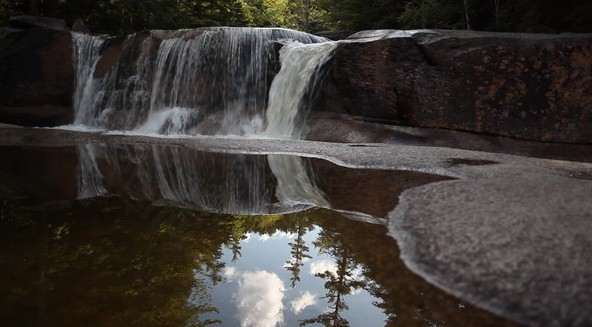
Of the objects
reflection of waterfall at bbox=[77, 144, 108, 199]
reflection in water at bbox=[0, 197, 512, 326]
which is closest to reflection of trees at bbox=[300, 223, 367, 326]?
reflection in water at bbox=[0, 197, 512, 326]

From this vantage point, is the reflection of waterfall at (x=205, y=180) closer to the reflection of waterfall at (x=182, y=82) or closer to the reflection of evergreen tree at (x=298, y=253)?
the reflection of evergreen tree at (x=298, y=253)

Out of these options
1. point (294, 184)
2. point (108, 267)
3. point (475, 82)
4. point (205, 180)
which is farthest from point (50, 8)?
point (108, 267)

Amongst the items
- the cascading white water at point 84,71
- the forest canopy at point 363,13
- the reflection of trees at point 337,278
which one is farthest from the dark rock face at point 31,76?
the reflection of trees at point 337,278

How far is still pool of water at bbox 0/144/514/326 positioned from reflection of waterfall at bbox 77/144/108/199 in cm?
2

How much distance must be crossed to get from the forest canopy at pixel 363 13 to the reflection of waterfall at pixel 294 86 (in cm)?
570

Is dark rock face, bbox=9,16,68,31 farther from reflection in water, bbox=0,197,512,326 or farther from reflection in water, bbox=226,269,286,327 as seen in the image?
reflection in water, bbox=226,269,286,327

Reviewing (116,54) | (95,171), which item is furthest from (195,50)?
(95,171)

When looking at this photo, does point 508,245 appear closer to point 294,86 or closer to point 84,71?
point 294,86

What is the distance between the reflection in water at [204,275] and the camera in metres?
1.55

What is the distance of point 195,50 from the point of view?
10984 millimetres

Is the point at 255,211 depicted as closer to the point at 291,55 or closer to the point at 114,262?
the point at 114,262

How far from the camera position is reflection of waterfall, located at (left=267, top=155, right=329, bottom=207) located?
3399mm

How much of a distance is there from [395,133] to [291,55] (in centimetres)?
377

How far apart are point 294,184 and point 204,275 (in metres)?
2.13
